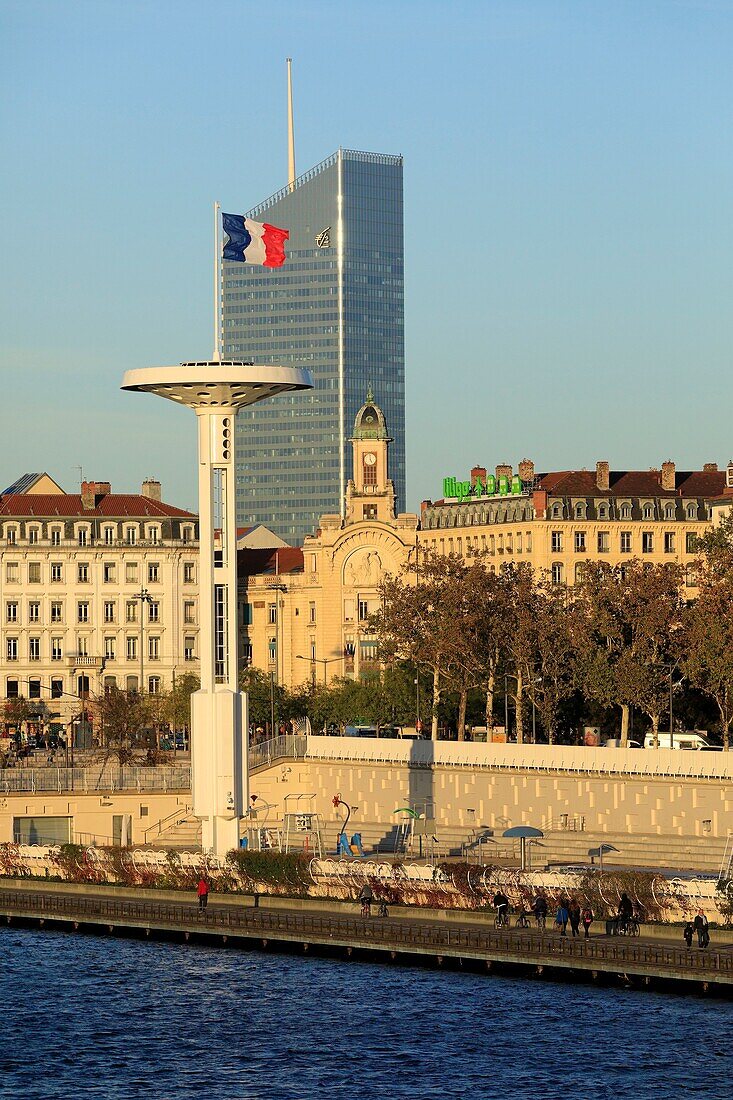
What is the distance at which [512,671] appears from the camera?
161 meters

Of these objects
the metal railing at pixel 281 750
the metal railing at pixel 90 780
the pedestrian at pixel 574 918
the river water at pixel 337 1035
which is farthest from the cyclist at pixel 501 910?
the metal railing at pixel 281 750

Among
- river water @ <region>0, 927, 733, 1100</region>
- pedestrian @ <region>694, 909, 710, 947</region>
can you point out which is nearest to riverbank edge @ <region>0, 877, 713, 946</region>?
pedestrian @ <region>694, 909, 710, 947</region>

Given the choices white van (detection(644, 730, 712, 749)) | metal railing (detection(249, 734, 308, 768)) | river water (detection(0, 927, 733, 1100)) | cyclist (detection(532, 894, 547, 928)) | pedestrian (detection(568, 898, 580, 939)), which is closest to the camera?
river water (detection(0, 927, 733, 1100))

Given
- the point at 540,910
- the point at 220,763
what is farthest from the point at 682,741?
the point at 540,910

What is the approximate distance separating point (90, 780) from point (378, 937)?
154 ft

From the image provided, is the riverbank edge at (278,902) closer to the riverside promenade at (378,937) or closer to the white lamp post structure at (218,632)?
the riverside promenade at (378,937)

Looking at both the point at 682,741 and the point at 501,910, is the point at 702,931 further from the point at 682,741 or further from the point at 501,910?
the point at 682,741

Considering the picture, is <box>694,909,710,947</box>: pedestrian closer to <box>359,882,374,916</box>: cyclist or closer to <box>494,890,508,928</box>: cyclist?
<box>494,890,508,928</box>: cyclist

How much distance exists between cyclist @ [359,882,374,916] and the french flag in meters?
26.5

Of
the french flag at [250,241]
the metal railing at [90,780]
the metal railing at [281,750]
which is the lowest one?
the metal railing at [90,780]

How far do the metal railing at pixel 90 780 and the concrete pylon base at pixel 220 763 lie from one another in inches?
1114

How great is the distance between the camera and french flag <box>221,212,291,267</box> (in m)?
108

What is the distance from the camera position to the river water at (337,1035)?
74500mm

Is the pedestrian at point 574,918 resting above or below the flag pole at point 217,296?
below
